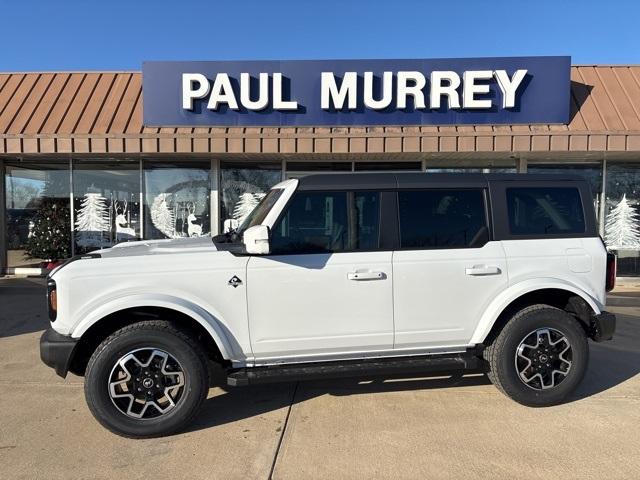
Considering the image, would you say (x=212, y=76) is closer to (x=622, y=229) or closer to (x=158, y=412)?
(x=158, y=412)

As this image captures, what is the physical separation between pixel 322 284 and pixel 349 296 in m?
0.23

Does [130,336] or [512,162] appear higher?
[512,162]

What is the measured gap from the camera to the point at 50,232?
1065cm

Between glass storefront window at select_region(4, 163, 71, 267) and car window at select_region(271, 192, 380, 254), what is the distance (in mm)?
8758

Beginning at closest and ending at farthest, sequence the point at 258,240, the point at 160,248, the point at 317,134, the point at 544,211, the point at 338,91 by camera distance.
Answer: the point at 258,240
the point at 160,248
the point at 544,211
the point at 317,134
the point at 338,91

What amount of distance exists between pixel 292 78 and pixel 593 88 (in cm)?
572

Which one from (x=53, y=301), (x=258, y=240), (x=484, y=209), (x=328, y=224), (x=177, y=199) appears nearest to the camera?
(x=258, y=240)

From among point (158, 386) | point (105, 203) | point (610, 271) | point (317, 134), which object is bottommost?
point (158, 386)

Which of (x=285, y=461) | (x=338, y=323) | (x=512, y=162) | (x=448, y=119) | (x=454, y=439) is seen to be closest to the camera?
(x=285, y=461)

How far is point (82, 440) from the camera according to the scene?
11.2ft

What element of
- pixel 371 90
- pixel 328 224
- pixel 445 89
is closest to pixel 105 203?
pixel 371 90

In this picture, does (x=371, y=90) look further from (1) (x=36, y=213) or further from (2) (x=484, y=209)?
(1) (x=36, y=213)

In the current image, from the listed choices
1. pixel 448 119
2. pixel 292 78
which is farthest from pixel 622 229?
pixel 292 78

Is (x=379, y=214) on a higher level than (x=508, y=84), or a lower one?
lower
